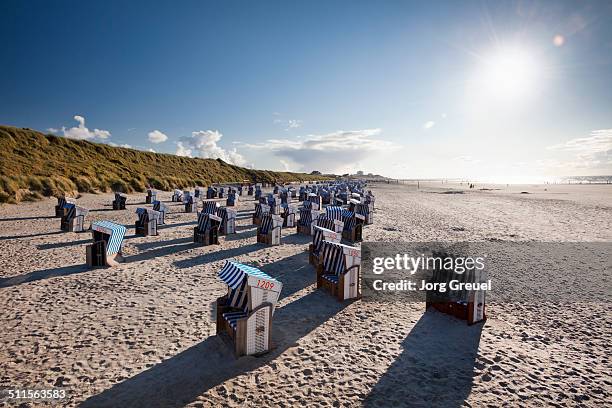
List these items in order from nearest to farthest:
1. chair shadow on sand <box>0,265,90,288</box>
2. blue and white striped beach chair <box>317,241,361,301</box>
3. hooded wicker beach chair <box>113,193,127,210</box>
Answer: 1. blue and white striped beach chair <box>317,241,361,301</box>
2. chair shadow on sand <box>0,265,90,288</box>
3. hooded wicker beach chair <box>113,193,127,210</box>

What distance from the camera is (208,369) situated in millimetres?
5133

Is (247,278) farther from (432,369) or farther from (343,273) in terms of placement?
(432,369)

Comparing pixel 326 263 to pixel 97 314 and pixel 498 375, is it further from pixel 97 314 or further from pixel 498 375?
pixel 97 314

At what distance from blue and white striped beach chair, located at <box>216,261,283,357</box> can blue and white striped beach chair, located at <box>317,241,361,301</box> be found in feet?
9.02

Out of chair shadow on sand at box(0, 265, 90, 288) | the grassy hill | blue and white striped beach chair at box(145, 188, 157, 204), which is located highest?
the grassy hill

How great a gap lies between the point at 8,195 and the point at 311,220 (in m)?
22.7

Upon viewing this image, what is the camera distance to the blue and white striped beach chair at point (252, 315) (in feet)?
17.8

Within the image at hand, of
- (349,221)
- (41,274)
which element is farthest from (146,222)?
(349,221)

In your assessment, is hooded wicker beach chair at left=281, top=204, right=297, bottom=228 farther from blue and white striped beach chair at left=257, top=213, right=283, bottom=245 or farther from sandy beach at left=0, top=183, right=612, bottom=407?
sandy beach at left=0, top=183, right=612, bottom=407

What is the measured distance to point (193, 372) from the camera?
5047 millimetres

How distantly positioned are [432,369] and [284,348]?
2.58 metres

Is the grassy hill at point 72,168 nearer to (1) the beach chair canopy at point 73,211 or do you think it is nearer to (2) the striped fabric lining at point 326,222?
(1) the beach chair canopy at point 73,211

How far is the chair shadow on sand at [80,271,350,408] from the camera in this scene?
174 inches

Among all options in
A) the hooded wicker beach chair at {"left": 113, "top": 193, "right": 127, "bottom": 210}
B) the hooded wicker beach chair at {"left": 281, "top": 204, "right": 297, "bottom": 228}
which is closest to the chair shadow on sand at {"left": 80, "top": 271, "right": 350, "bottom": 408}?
the hooded wicker beach chair at {"left": 281, "top": 204, "right": 297, "bottom": 228}
